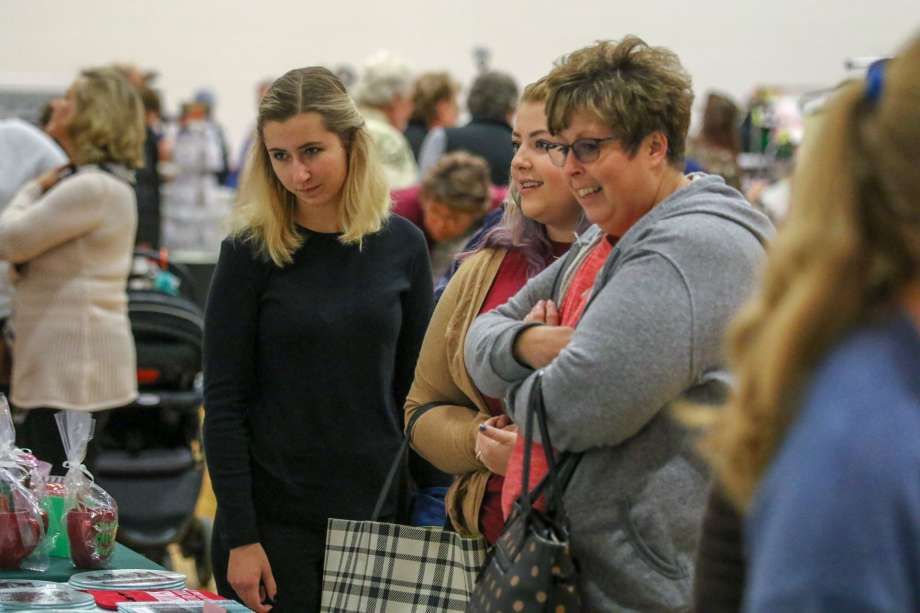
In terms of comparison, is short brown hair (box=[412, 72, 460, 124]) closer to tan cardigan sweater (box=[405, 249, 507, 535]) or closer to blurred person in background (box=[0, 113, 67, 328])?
blurred person in background (box=[0, 113, 67, 328])

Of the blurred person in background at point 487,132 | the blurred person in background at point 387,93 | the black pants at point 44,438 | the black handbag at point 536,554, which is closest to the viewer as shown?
the black handbag at point 536,554

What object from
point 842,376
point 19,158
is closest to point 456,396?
point 842,376

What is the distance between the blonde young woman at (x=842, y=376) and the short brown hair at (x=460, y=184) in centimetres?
294

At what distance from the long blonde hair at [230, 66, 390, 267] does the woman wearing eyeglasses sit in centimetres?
69

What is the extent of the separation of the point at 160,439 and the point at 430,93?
2.57m

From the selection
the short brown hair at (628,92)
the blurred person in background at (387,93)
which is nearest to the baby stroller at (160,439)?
the blurred person in background at (387,93)

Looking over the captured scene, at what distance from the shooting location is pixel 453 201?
3900mm

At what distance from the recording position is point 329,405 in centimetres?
242

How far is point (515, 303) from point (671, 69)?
41cm

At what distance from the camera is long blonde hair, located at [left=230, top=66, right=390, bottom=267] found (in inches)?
95.3

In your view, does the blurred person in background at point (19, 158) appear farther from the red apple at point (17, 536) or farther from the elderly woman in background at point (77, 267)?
the red apple at point (17, 536)

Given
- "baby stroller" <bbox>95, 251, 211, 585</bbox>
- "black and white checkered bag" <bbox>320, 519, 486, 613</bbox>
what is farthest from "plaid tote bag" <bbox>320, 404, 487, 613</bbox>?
"baby stroller" <bbox>95, 251, 211, 585</bbox>

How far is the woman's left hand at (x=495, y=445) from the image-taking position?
6.37 feet

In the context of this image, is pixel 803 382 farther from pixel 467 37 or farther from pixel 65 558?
pixel 467 37
